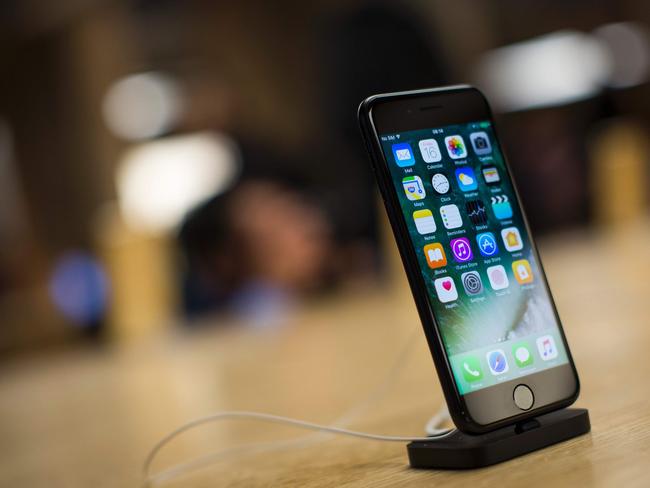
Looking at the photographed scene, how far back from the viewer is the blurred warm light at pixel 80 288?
3.51 m

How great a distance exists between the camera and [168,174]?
616cm

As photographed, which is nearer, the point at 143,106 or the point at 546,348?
the point at 546,348

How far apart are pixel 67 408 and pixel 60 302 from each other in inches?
167

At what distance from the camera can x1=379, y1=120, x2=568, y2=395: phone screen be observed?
2.03 ft

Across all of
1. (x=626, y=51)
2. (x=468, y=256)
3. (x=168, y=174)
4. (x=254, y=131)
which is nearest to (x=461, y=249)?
(x=468, y=256)

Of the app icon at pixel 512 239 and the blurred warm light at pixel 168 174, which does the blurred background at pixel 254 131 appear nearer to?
the blurred warm light at pixel 168 174

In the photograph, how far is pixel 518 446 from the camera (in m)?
0.60

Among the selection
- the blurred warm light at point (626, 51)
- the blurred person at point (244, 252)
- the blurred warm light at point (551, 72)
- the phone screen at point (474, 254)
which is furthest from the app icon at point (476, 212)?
the blurred warm light at point (626, 51)

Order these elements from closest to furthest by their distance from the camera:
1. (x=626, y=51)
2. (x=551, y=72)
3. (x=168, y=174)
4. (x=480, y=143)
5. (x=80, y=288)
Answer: (x=480, y=143)
(x=80, y=288)
(x=168, y=174)
(x=551, y=72)
(x=626, y=51)

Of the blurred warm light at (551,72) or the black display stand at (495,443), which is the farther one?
the blurred warm light at (551,72)

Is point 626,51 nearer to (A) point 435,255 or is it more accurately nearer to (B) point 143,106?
(B) point 143,106

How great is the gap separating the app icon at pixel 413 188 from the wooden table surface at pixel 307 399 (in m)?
0.17

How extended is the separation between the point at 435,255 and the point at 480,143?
0.11 m

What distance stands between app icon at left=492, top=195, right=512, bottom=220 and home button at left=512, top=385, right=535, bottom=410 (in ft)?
0.39
